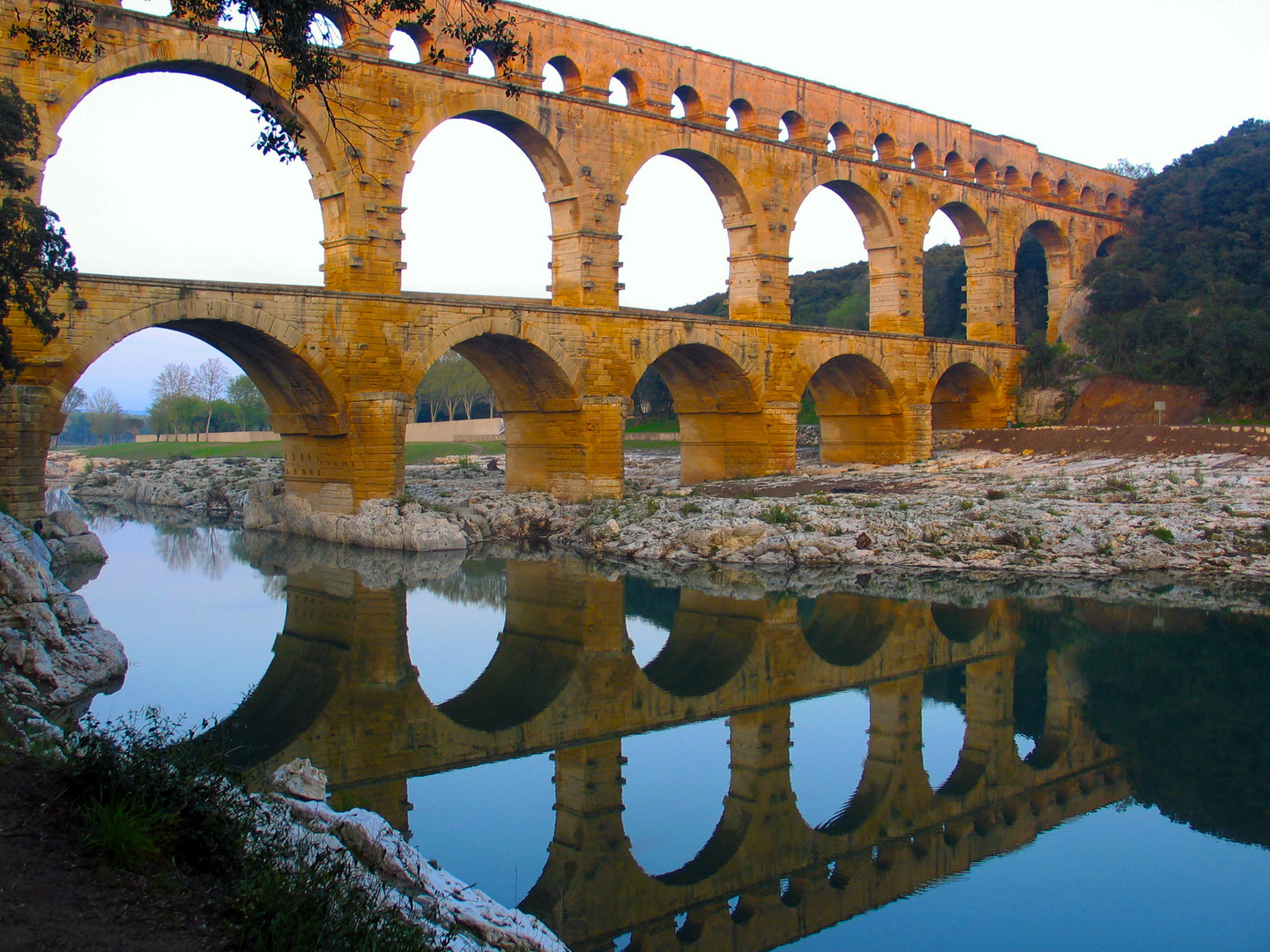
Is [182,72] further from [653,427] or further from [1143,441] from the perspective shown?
[653,427]

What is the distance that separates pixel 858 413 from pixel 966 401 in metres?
5.22

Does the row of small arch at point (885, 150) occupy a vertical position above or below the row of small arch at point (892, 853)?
above

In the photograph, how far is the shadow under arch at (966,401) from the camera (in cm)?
3144

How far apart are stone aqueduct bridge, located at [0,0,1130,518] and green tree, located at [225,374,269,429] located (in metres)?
51.2

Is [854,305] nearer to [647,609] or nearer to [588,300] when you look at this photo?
[588,300]

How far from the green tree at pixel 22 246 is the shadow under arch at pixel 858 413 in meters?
17.8

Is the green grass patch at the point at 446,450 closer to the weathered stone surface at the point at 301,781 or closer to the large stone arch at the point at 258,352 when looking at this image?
the large stone arch at the point at 258,352

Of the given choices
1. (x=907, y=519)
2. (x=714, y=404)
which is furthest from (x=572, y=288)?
(x=907, y=519)

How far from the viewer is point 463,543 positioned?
20.9 meters

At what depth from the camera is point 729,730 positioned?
368 inches

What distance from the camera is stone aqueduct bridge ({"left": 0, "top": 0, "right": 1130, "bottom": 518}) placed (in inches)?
669

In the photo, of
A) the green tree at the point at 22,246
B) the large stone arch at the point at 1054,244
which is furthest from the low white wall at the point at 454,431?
the green tree at the point at 22,246

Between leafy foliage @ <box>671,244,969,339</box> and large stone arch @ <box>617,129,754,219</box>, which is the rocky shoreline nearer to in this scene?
large stone arch @ <box>617,129,754,219</box>

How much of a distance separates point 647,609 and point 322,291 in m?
8.50
